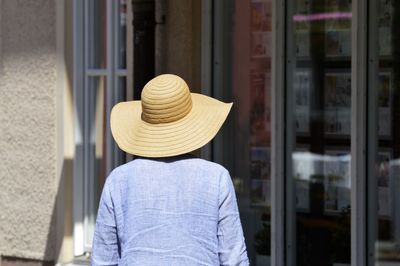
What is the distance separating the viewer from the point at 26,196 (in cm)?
817

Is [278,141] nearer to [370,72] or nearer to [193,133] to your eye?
[370,72]

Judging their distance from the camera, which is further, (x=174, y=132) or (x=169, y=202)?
(x=174, y=132)

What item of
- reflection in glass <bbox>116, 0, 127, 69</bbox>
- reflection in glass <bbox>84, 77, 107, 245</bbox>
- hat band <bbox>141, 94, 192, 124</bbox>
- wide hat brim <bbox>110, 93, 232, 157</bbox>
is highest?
reflection in glass <bbox>116, 0, 127, 69</bbox>

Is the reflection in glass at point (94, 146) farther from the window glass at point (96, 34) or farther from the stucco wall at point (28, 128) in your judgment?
the stucco wall at point (28, 128)

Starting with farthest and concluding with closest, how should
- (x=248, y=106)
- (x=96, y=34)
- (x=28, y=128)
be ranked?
(x=28, y=128) < (x=96, y=34) < (x=248, y=106)

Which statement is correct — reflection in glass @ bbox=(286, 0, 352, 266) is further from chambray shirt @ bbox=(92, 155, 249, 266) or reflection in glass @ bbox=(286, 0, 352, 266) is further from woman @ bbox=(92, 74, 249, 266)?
chambray shirt @ bbox=(92, 155, 249, 266)

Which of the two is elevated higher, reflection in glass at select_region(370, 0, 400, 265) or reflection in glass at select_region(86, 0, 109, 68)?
reflection in glass at select_region(86, 0, 109, 68)

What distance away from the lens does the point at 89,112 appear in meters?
7.99

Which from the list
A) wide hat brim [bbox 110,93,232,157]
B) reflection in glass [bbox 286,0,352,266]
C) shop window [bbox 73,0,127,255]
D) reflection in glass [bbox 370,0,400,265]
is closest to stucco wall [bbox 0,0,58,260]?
shop window [bbox 73,0,127,255]

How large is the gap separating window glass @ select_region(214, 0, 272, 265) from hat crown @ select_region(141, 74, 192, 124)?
3087 millimetres

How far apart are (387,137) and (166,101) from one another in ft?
9.63

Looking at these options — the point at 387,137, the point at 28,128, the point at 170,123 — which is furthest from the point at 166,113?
the point at 28,128

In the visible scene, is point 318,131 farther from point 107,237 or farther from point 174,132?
point 107,237

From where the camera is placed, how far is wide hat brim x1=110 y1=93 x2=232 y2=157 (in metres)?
3.78
